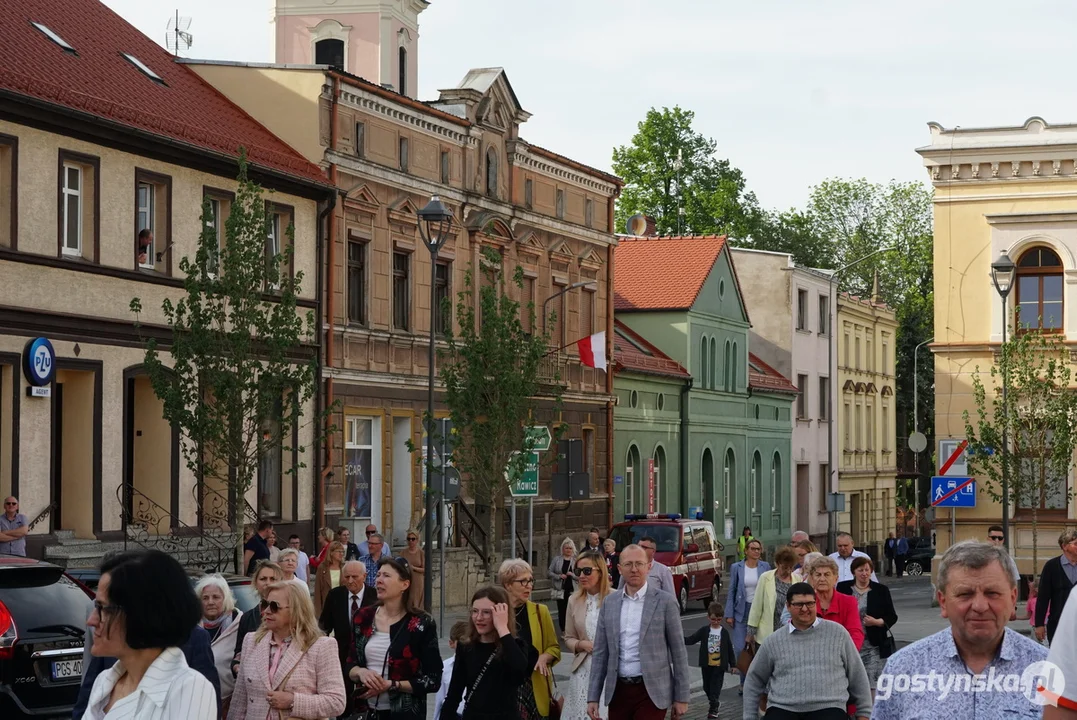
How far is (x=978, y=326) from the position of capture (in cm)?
4650

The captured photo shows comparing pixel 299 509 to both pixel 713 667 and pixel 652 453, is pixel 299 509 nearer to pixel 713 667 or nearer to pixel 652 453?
pixel 713 667

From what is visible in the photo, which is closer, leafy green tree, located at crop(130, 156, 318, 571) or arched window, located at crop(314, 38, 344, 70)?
leafy green tree, located at crop(130, 156, 318, 571)

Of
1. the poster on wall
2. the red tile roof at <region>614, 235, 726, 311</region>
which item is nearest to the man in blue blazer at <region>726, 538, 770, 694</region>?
the poster on wall

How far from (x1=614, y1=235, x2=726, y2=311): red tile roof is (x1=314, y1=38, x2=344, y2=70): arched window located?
14.3 m

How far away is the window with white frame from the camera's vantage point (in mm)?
29672

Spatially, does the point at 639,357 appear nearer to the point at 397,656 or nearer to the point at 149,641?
the point at 397,656

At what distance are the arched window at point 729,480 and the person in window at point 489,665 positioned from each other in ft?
166

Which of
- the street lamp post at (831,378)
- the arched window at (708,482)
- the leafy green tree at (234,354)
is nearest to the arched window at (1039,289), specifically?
the arched window at (708,482)

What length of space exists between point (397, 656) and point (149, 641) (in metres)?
5.32

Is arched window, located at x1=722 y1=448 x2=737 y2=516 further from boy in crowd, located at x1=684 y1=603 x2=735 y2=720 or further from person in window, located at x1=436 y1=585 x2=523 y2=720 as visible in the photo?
person in window, located at x1=436 y1=585 x2=523 y2=720

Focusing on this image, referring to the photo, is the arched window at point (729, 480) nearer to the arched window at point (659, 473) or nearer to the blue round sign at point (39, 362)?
the arched window at point (659, 473)

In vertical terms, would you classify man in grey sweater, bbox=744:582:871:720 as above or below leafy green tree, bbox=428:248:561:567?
below

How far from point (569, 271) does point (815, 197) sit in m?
48.8

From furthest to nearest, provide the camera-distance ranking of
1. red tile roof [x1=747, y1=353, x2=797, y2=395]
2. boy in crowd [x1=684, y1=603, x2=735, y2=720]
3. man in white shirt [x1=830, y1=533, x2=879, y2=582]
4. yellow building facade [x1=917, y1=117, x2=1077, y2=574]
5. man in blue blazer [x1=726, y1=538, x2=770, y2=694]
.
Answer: red tile roof [x1=747, y1=353, x2=797, y2=395], yellow building facade [x1=917, y1=117, x2=1077, y2=574], boy in crowd [x1=684, y1=603, x2=735, y2=720], man in blue blazer [x1=726, y1=538, x2=770, y2=694], man in white shirt [x1=830, y1=533, x2=879, y2=582]
